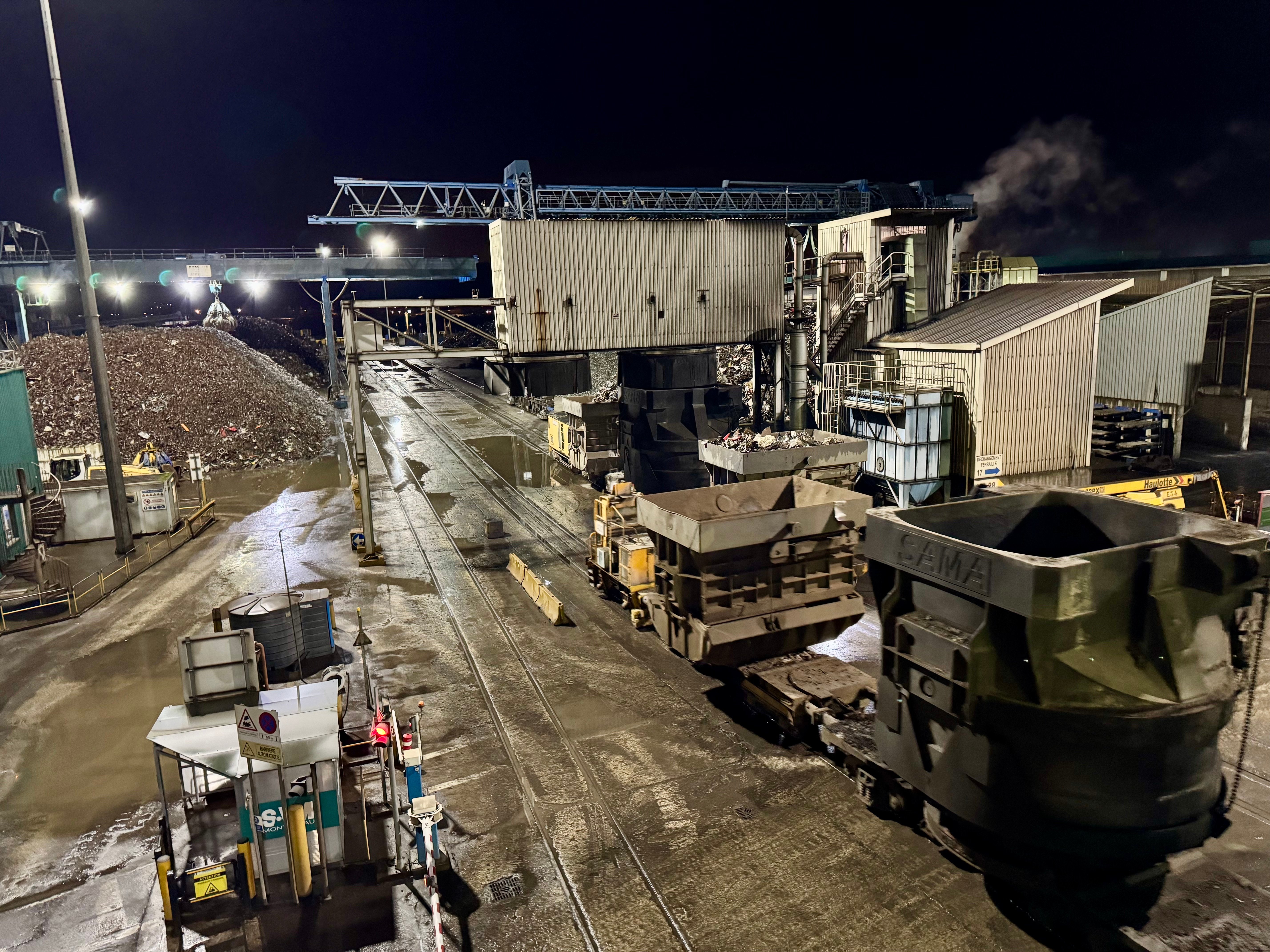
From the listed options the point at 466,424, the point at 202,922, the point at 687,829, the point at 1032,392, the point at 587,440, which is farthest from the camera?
the point at 466,424

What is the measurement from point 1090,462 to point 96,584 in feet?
87.9

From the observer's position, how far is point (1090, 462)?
2322 cm

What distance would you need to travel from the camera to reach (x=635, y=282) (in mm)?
23469

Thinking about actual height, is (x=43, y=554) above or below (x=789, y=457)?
below

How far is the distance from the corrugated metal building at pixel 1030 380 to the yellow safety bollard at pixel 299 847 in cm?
1782

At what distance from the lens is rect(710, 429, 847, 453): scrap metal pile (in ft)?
64.6

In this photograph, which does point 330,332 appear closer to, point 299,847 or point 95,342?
point 95,342

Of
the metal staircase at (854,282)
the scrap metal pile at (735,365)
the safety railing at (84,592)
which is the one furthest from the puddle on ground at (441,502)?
the scrap metal pile at (735,365)

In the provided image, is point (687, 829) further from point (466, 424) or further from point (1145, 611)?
point (466, 424)

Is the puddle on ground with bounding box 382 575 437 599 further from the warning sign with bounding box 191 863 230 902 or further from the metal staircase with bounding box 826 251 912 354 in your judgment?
the metal staircase with bounding box 826 251 912 354

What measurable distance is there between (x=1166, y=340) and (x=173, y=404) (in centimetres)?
4098

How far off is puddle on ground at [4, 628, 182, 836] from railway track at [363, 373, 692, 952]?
4458mm

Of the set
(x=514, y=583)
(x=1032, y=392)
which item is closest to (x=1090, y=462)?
(x=1032, y=392)

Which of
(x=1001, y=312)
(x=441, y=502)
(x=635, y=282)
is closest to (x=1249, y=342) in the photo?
(x=1001, y=312)
